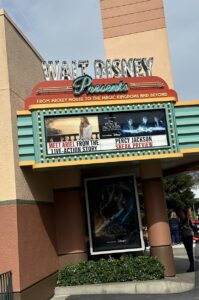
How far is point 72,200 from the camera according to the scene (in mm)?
12766

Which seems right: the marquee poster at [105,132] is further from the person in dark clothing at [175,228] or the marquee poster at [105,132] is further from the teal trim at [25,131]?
the person in dark clothing at [175,228]

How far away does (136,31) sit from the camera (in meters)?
16.0

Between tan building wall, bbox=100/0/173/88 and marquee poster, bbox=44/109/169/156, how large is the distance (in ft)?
12.6

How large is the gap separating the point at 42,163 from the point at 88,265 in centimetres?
333

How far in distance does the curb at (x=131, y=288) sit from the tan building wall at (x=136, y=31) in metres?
6.89

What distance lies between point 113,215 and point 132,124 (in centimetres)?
333

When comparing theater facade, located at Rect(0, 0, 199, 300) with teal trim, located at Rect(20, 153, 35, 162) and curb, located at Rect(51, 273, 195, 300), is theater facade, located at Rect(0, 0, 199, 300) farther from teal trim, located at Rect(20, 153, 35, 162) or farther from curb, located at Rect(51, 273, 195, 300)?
curb, located at Rect(51, 273, 195, 300)

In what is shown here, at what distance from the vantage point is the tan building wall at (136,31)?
15.2 metres

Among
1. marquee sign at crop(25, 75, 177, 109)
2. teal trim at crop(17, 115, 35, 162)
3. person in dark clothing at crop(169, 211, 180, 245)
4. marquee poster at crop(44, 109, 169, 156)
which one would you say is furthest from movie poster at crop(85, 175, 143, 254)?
person in dark clothing at crop(169, 211, 180, 245)

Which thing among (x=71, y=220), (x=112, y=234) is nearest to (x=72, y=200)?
(x=71, y=220)

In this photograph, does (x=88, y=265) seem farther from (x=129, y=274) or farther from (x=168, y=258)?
(x=168, y=258)

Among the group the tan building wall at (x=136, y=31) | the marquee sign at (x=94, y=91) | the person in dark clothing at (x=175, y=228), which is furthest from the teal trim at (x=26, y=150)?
the person in dark clothing at (x=175, y=228)

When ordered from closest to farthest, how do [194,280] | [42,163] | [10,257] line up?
[10,257] → [42,163] → [194,280]

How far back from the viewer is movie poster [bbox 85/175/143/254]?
13008mm
